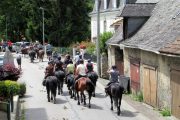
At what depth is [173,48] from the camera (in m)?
18.9

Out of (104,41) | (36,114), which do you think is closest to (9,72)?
(36,114)

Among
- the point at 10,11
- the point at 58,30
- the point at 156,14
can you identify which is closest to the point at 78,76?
the point at 156,14

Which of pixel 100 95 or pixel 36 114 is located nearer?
pixel 36 114

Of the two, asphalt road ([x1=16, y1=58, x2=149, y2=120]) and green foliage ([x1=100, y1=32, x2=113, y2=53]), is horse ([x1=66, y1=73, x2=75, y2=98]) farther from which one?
green foliage ([x1=100, y1=32, x2=113, y2=53])

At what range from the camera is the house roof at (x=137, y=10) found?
1128 inches

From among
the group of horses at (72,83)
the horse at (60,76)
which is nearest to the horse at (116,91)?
the group of horses at (72,83)

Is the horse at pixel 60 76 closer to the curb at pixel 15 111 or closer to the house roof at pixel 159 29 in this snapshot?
the curb at pixel 15 111

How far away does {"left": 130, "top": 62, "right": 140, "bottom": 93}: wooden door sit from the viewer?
25797mm

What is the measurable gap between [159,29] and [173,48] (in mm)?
5644

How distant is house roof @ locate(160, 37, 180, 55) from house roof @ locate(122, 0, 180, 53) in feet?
2.22

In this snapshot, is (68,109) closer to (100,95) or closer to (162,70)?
(162,70)

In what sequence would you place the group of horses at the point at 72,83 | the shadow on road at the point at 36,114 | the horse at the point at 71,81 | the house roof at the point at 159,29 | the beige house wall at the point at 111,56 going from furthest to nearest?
the beige house wall at the point at 111,56
the horse at the point at 71,81
the group of horses at the point at 72,83
the house roof at the point at 159,29
the shadow on road at the point at 36,114

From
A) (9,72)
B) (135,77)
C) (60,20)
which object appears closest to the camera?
(9,72)

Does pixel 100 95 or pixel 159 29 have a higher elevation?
pixel 159 29
